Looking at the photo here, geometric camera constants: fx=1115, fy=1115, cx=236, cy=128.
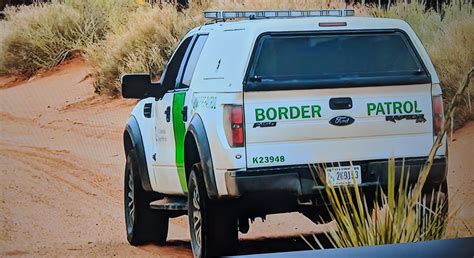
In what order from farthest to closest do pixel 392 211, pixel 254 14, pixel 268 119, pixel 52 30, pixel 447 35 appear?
pixel 447 35 < pixel 392 211 < pixel 254 14 < pixel 52 30 < pixel 268 119

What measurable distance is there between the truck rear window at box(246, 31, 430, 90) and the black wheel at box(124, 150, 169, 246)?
0.96 meters

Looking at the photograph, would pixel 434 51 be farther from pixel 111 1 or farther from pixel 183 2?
pixel 111 1

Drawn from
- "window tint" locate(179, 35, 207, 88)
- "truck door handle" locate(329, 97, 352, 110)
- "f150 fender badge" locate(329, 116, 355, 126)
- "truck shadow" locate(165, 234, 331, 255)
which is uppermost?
"window tint" locate(179, 35, 207, 88)

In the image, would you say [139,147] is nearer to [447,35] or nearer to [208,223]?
[208,223]

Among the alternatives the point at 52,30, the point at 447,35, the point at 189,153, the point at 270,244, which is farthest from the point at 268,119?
the point at 447,35

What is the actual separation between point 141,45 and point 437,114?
77.0 inches

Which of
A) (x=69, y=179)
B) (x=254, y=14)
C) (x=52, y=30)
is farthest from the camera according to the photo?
(x=254, y=14)

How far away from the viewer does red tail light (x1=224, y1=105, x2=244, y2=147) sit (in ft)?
21.8

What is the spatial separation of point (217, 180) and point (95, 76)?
101cm

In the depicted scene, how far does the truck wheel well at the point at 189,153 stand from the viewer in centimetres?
682

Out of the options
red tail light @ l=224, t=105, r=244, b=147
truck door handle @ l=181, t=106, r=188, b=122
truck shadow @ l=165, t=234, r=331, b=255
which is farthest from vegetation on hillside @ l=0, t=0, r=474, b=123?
truck shadow @ l=165, t=234, r=331, b=255

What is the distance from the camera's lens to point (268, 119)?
22.3 feet

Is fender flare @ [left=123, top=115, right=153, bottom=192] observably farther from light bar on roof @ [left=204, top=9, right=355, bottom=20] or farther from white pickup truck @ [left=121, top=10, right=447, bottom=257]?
light bar on roof @ [left=204, top=9, right=355, bottom=20]

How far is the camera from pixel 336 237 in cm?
719
